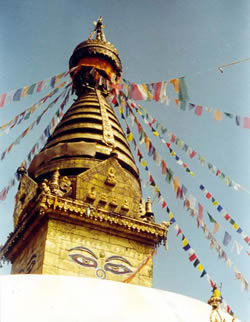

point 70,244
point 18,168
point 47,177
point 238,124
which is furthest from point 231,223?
point 18,168

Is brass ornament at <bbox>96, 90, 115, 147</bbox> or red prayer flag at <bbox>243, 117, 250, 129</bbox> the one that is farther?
brass ornament at <bbox>96, 90, 115, 147</bbox>

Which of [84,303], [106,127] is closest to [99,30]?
[106,127]

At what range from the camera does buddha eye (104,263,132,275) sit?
38.8ft

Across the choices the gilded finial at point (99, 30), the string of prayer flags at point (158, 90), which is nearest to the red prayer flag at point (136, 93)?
the string of prayer flags at point (158, 90)

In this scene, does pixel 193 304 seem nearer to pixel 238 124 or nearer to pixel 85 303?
pixel 85 303

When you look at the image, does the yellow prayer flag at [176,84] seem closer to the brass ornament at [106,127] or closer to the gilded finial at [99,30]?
the brass ornament at [106,127]

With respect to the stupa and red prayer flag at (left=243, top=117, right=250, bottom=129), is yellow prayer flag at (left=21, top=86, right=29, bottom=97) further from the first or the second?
red prayer flag at (left=243, top=117, right=250, bottom=129)

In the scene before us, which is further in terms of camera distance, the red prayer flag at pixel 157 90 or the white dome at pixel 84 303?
the red prayer flag at pixel 157 90

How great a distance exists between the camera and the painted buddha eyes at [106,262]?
38.2ft

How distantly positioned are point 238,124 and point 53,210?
4746 millimetres

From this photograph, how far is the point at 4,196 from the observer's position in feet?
48.9

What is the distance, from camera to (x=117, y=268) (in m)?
11.9

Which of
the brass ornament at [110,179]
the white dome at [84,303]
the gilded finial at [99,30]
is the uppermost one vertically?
the gilded finial at [99,30]

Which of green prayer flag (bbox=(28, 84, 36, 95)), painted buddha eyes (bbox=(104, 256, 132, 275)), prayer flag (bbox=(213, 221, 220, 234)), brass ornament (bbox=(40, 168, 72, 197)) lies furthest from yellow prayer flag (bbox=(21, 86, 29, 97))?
prayer flag (bbox=(213, 221, 220, 234))
